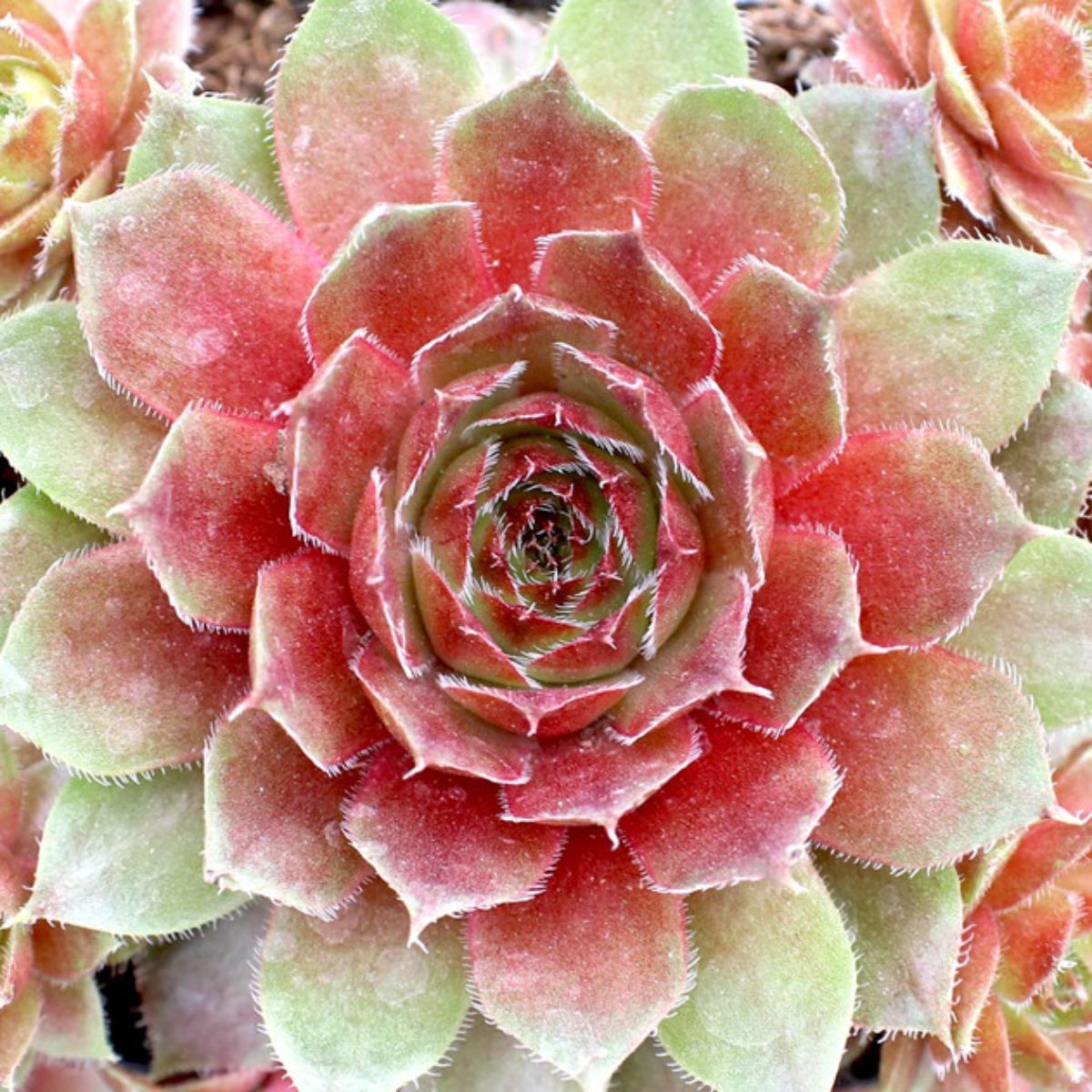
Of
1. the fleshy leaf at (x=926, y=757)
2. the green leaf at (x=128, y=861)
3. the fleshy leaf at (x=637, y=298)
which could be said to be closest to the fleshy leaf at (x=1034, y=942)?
the fleshy leaf at (x=926, y=757)

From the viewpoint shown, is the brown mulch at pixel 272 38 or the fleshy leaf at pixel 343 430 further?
the brown mulch at pixel 272 38

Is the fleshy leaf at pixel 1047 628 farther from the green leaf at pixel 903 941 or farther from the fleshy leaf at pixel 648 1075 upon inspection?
the fleshy leaf at pixel 648 1075

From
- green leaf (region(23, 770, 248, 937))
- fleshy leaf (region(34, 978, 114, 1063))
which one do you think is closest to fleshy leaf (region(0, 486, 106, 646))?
green leaf (region(23, 770, 248, 937))

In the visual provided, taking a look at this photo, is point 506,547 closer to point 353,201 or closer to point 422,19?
point 353,201

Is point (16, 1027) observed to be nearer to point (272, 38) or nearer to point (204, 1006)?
point (204, 1006)

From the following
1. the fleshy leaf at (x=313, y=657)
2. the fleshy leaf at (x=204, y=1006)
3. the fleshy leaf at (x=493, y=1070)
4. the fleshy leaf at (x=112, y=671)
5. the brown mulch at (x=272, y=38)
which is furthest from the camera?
the brown mulch at (x=272, y=38)

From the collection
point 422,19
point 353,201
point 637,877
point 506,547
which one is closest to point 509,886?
point 637,877

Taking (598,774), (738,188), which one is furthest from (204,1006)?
(738,188)
